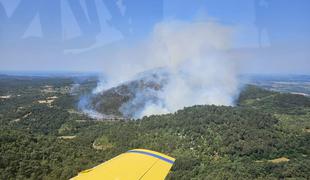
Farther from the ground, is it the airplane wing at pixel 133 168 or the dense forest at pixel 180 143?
the airplane wing at pixel 133 168

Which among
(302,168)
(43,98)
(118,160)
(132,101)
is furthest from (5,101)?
(118,160)

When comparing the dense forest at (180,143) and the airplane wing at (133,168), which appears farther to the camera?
the dense forest at (180,143)

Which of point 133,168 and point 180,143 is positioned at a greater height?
point 133,168

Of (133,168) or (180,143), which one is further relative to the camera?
(180,143)

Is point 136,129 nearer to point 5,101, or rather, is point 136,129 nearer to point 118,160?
point 118,160

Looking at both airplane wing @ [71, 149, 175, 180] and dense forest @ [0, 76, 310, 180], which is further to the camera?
dense forest @ [0, 76, 310, 180]
